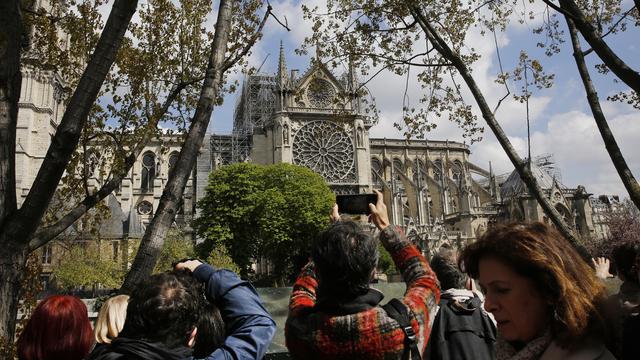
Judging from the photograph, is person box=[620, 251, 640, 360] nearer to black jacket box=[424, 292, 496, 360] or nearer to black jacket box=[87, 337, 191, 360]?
black jacket box=[424, 292, 496, 360]

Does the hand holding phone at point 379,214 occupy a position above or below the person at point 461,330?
above

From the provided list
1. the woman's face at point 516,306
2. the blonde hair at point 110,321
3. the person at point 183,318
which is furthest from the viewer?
the blonde hair at point 110,321

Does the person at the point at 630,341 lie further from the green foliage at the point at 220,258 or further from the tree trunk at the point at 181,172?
the green foliage at the point at 220,258

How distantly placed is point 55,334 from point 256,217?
30.5 meters

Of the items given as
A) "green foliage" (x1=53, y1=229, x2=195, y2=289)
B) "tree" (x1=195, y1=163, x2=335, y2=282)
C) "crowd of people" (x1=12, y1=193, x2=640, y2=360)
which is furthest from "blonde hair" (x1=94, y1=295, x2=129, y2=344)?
"tree" (x1=195, y1=163, x2=335, y2=282)

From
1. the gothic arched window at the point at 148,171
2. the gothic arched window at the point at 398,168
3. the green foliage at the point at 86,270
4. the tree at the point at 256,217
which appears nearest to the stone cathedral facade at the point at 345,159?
the gothic arched window at the point at 398,168

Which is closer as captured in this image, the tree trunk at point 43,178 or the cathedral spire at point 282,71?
the tree trunk at point 43,178

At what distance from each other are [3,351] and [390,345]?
123 inches

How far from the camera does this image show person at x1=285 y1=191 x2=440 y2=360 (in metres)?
1.98

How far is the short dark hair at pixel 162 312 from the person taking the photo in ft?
6.58

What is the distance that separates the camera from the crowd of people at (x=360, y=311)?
175 cm

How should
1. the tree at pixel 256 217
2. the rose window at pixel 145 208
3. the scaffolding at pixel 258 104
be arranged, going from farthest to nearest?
the scaffolding at pixel 258 104 → the rose window at pixel 145 208 → the tree at pixel 256 217

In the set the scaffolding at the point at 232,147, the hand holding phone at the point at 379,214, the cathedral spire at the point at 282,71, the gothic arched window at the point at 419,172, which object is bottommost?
the hand holding phone at the point at 379,214

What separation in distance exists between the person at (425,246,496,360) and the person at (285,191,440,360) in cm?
80
